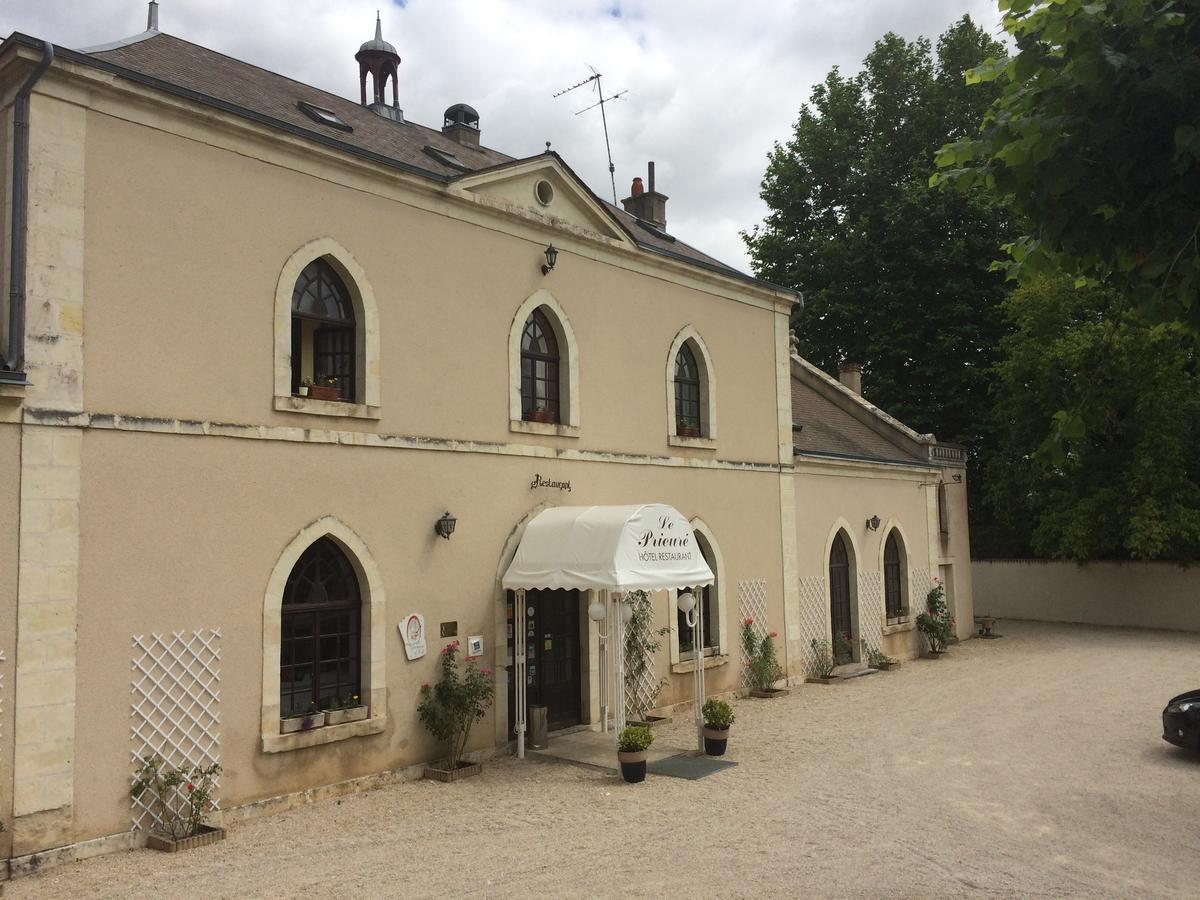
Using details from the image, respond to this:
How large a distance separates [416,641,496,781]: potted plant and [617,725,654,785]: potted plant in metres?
1.64

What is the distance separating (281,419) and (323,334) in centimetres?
140

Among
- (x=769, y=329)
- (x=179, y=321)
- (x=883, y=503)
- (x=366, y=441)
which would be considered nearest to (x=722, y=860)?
(x=366, y=441)

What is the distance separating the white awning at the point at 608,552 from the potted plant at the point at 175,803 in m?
4.15

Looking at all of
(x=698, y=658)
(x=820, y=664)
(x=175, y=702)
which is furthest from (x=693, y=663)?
(x=175, y=702)

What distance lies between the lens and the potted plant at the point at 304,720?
966cm

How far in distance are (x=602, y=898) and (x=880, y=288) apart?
24.0 meters

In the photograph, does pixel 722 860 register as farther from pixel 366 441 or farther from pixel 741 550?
pixel 741 550

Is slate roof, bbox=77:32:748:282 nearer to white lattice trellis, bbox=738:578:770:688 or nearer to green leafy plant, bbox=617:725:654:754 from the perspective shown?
white lattice trellis, bbox=738:578:770:688

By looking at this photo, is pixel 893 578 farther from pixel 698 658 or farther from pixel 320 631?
pixel 320 631

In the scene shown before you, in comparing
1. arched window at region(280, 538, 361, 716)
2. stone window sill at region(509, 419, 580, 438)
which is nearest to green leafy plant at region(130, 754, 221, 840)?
arched window at region(280, 538, 361, 716)

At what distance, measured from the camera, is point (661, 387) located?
14.8 meters

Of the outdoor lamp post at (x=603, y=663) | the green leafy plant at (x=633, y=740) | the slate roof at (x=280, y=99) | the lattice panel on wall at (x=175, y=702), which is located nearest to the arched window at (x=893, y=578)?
the slate roof at (x=280, y=99)

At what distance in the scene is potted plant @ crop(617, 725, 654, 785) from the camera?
1043 cm

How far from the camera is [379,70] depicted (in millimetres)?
16625
